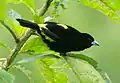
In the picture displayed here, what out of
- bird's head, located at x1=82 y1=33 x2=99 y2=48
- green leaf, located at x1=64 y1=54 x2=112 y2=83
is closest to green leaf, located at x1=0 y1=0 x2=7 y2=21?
green leaf, located at x1=64 y1=54 x2=112 y2=83

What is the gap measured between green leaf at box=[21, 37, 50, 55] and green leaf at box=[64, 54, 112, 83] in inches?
3.2

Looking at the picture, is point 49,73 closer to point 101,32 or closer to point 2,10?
point 2,10

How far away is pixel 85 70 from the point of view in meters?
1.09

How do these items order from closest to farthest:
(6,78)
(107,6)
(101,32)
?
(6,78), (107,6), (101,32)

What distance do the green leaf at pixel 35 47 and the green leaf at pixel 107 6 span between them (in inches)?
6.0

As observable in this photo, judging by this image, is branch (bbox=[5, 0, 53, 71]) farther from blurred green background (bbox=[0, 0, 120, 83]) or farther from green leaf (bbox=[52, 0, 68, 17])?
blurred green background (bbox=[0, 0, 120, 83])

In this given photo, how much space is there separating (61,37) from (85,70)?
0.31 metres

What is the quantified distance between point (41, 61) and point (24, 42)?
0.11 m

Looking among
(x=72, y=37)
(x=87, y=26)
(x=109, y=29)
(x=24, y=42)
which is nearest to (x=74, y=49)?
(x=72, y=37)

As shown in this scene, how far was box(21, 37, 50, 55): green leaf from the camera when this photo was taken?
118 centimetres

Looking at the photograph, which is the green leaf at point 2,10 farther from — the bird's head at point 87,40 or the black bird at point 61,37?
the bird's head at point 87,40

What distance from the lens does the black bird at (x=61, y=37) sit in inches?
50.4

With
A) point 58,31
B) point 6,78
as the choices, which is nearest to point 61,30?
point 58,31

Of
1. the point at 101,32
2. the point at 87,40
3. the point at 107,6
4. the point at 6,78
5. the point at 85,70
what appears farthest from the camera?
the point at 101,32
